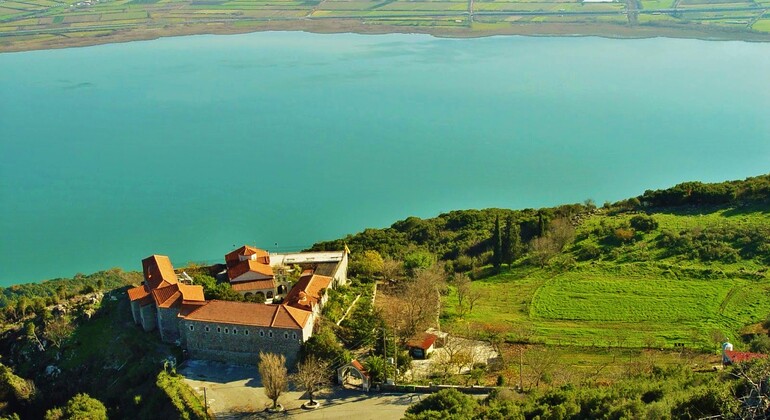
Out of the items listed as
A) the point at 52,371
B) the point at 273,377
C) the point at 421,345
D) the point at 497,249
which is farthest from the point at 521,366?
the point at 52,371

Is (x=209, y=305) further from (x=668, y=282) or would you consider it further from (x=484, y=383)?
(x=668, y=282)

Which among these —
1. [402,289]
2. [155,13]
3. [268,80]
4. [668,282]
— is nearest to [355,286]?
[402,289]

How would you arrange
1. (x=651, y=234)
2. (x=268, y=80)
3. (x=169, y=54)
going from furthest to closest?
(x=169, y=54) → (x=268, y=80) → (x=651, y=234)

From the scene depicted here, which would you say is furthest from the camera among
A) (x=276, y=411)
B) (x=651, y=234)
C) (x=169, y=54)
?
(x=169, y=54)

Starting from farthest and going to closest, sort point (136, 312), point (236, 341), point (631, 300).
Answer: point (631, 300) → point (136, 312) → point (236, 341)

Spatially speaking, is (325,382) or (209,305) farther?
(209,305)

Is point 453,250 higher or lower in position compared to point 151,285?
lower

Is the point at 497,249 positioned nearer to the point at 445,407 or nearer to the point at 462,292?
the point at 462,292
